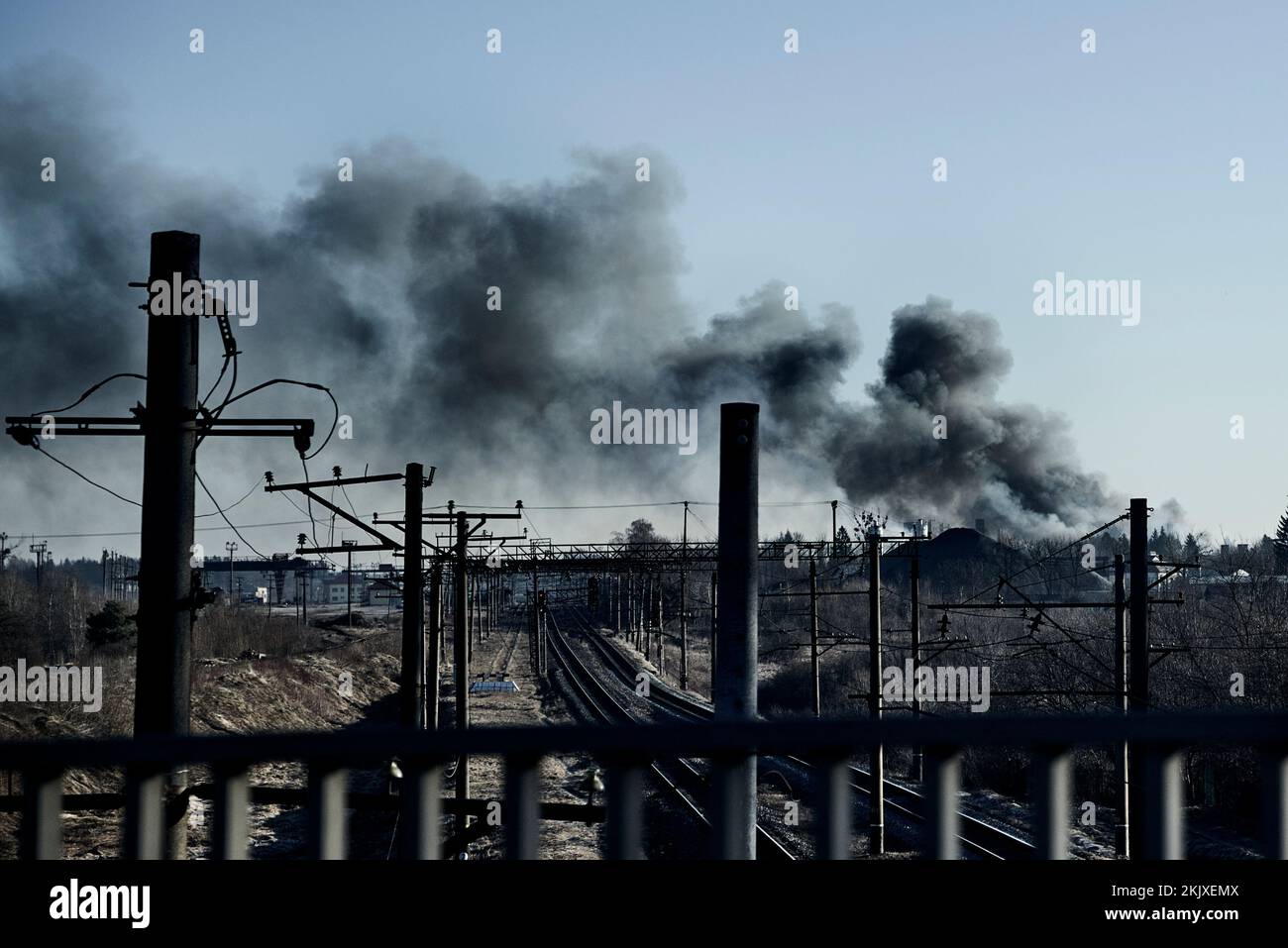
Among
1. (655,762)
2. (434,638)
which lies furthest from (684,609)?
(655,762)

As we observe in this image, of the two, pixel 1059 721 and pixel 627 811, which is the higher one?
pixel 1059 721

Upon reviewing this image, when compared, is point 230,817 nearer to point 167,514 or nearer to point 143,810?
point 143,810

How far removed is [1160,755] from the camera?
3986 mm

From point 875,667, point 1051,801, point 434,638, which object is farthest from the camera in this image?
point 434,638

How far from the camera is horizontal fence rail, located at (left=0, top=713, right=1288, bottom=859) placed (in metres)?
3.76

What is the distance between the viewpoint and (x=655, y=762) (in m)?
12.7

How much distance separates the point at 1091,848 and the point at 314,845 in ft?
55.2

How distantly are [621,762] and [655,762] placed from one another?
Result: 29.6 ft

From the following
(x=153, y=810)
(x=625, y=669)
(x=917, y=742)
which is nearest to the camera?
(x=917, y=742)

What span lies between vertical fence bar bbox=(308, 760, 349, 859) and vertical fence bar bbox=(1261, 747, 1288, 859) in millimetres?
2930

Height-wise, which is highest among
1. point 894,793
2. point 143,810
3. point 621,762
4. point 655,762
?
point 621,762

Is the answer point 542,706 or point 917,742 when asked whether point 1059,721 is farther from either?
point 542,706

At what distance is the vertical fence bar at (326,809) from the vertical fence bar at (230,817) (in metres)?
0.22
